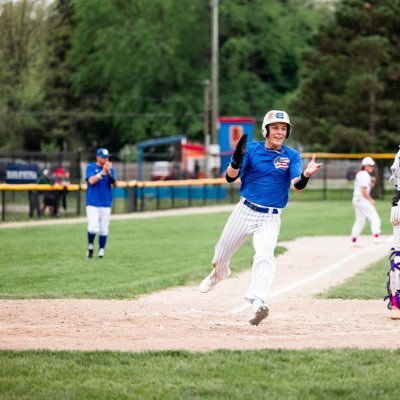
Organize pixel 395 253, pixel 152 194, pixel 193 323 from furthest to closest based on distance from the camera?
1. pixel 152 194
2. pixel 395 253
3. pixel 193 323

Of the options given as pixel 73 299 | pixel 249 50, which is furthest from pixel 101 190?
pixel 249 50

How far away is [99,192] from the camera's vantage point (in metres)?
19.2

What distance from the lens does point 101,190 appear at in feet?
63.1

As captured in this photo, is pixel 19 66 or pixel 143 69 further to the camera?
pixel 143 69

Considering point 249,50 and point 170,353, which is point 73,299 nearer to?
point 170,353

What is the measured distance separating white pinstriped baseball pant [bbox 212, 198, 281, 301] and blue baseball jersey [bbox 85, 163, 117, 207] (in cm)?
866

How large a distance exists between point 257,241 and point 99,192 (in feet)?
30.1

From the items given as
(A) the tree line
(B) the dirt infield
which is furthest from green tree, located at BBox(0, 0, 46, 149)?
(B) the dirt infield

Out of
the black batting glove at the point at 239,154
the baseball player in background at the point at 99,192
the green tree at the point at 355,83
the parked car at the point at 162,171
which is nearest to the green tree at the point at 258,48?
the parked car at the point at 162,171

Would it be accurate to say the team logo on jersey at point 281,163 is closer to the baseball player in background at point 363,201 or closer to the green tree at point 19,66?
the baseball player in background at point 363,201

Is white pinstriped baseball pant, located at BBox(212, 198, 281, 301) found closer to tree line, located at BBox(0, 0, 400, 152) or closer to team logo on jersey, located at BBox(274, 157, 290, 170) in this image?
team logo on jersey, located at BBox(274, 157, 290, 170)

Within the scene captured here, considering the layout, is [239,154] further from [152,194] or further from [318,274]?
[152,194]

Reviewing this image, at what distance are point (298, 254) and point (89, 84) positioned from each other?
5924 centimetres

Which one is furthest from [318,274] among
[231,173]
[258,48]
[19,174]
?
[258,48]
